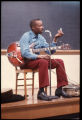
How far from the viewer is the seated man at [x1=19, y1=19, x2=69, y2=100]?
2691mm

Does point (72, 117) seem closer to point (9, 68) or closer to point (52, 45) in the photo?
point (52, 45)

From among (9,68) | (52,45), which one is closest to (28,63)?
(52,45)

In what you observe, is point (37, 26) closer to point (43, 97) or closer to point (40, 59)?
point (40, 59)

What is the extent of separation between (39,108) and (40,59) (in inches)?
22.4

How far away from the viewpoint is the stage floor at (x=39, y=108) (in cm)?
234

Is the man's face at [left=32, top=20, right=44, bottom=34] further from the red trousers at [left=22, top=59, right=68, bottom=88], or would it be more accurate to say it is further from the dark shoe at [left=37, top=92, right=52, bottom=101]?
the dark shoe at [left=37, top=92, right=52, bottom=101]

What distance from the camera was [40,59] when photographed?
2727 mm

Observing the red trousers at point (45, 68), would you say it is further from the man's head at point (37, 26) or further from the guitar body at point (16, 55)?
the man's head at point (37, 26)

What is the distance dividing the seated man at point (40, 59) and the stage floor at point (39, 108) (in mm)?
167

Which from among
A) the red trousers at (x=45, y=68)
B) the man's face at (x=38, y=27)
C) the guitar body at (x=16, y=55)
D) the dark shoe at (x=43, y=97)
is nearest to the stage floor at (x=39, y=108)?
the dark shoe at (x=43, y=97)

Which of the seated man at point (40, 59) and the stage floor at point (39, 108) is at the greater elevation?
the seated man at point (40, 59)

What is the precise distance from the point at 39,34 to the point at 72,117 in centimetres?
107

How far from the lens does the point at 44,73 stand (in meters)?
2.68

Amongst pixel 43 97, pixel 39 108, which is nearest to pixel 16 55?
pixel 43 97
